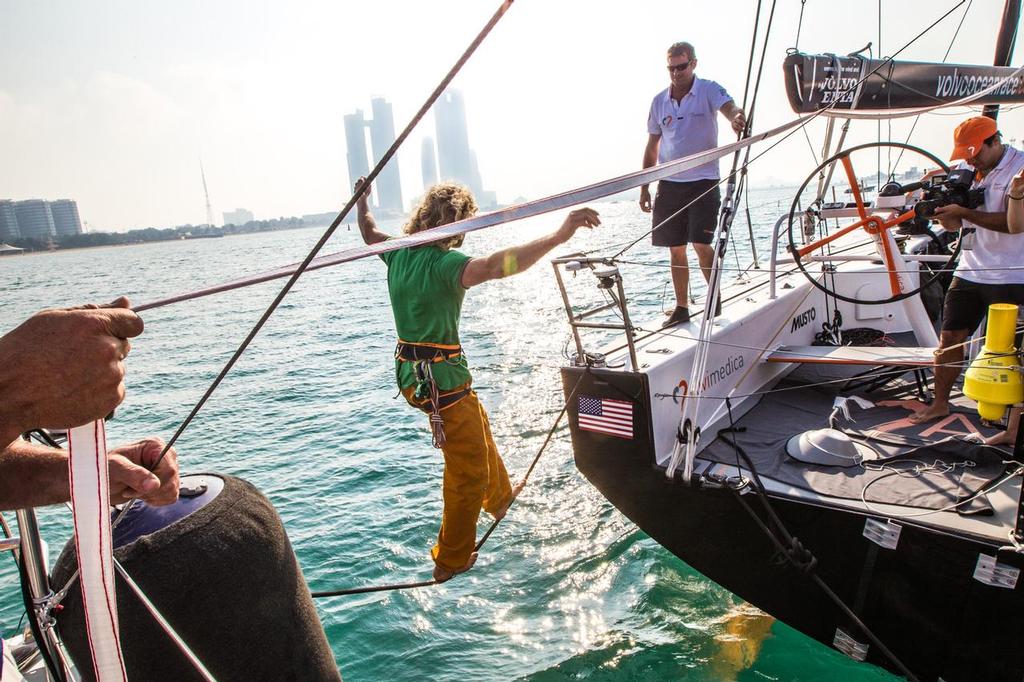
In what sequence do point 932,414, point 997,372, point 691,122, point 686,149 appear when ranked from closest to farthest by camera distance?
point 997,372
point 932,414
point 691,122
point 686,149

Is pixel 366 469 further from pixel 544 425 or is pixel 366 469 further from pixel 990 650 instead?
pixel 990 650

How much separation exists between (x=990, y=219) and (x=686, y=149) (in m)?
2.11

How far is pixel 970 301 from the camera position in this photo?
3934 mm

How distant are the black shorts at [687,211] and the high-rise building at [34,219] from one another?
130329mm

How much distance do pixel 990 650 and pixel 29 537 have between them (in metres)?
3.57

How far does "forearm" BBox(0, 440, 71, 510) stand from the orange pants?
1.81 metres

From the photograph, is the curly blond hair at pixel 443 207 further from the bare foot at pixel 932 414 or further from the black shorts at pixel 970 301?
the bare foot at pixel 932 414

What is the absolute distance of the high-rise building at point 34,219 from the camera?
366 ft

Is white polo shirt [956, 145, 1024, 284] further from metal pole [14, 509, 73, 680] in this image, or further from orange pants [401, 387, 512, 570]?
metal pole [14, 509, 73, 680]

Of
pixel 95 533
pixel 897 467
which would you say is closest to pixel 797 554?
pixel 897 467

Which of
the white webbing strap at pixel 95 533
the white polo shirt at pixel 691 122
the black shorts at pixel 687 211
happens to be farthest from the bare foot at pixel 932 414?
the white webbing strap at pixel 95 533

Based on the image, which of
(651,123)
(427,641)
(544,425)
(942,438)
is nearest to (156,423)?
(544,425)

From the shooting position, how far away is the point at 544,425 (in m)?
8.19

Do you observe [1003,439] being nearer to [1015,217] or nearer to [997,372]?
[997,372]
